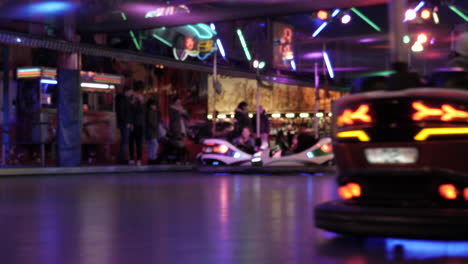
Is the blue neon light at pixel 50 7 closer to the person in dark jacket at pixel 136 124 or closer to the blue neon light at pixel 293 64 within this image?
the person in dark jacket at pixel 136 124

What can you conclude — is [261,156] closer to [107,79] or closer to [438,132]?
[107,79]

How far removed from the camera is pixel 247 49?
23.4m

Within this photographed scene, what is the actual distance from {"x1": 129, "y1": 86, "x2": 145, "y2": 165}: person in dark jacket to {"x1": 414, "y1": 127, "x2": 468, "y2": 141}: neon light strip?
12.3m

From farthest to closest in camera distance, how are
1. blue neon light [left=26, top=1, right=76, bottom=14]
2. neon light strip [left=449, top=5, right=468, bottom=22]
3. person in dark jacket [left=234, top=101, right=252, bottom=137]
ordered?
neon light strip [left=449, top=5, right=468, bottom=22] < person in dark jacket [left=234, top=101, right=252, bottom=137] < blue neon light [left=26, top=1, right=76, bottom=14]

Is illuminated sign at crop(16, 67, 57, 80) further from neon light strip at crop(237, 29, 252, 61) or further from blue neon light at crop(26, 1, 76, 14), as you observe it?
neon light strip at crop(237, 29, 252, 61)

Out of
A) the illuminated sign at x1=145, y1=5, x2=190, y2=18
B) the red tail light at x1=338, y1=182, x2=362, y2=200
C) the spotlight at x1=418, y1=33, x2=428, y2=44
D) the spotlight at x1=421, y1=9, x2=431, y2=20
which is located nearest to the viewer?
the red tail light at x1=338, y1=182, x2=362, y2=200

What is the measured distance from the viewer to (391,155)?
4.20 m

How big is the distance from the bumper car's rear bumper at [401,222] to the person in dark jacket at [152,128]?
12.4m

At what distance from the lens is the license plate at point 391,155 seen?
4.14 meters

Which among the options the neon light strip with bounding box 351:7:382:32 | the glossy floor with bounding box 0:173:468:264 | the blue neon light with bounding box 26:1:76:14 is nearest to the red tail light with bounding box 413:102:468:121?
the glossy floor with bounding box 0:173:468:264

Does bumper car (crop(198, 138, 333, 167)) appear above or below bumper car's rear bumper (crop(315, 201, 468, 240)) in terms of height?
below

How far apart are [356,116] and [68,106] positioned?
11.7 metres

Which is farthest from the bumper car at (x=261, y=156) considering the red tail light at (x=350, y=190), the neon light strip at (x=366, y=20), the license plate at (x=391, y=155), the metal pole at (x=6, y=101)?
the license plate at (x=391, y=155)

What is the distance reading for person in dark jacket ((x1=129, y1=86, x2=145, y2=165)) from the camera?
16062mm
